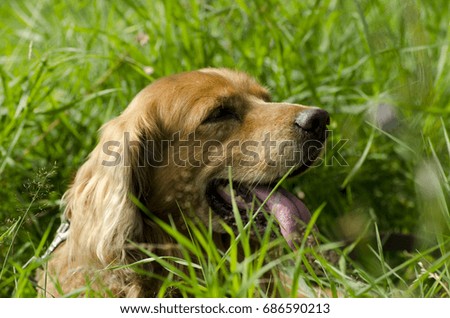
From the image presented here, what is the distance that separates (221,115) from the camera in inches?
130

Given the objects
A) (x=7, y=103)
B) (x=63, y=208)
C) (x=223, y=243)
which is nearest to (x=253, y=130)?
(x=223, y=243)

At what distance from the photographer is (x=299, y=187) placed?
4016 millimetres

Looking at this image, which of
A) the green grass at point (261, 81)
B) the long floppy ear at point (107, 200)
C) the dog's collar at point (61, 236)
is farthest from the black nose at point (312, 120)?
the dog's collar at point (61, 236)

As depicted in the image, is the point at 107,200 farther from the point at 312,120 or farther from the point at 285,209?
the point at 312,120

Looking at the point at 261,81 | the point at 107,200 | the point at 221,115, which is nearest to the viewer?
the point at 107,200

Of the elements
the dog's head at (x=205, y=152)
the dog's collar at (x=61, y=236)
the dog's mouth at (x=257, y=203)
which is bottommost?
the dog's collar at (x=61, y=236)

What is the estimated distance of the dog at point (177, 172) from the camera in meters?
3.04

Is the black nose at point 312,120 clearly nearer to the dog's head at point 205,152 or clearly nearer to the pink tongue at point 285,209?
the dog's head at point 205,152

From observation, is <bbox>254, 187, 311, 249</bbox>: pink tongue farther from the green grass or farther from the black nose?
the green grass

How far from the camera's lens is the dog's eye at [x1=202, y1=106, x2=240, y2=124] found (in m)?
3.29

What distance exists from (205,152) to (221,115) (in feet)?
0.70

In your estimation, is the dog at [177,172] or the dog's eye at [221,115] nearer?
the dog at [177,172]

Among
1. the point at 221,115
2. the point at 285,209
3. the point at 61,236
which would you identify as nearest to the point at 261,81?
the point at 221,115
